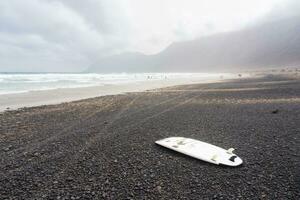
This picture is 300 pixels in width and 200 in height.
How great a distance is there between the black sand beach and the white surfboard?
0.46 feet

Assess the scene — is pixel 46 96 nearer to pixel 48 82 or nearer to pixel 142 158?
pixel 142 158

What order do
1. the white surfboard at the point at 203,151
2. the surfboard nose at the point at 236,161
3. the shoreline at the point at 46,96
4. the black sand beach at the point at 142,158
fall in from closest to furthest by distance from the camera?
the black sand beach at the point at 142,158
the surfboard nose at the point at 236,161
the white surfboard at the point at 203,151
the shoreline at the point at 46,96

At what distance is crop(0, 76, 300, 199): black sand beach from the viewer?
431 centimetres

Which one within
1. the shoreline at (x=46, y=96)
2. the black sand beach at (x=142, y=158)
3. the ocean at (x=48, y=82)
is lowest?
the black sand beach at (x=142, y=158)

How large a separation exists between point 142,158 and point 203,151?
1.48m

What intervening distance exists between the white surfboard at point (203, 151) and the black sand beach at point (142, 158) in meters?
0.14

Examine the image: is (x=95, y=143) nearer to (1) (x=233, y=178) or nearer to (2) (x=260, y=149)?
(1) (x=233, y=178)

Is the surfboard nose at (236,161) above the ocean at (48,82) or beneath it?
beneath

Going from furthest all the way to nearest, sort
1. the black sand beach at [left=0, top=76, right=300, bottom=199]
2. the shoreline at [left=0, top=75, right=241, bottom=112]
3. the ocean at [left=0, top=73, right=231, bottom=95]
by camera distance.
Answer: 1. the ocean at [left=0, top=73, right=231, bottom=95]
2. the shoreline at [left=0, top=75, right=241, bottom=112]
3. the black sand beach at [left=0, top=76, right=300, bottom=199]

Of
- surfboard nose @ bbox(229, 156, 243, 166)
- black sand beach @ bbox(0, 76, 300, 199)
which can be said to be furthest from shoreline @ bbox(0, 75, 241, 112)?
surfboard nose @ bbox(229, 156, 243, 166)

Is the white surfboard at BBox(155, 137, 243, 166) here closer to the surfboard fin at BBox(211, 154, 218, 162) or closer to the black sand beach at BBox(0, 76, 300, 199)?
the surfboard fin at BBox(211, 154, 218, 162)

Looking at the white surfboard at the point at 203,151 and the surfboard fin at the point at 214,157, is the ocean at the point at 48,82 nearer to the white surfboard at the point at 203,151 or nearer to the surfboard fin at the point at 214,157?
the white surfboard at the point at 203,151

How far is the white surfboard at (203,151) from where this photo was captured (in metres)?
5.41

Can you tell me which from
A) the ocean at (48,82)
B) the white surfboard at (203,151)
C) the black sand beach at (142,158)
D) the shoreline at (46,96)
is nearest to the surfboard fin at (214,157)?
the white surfboard at (203,151)
